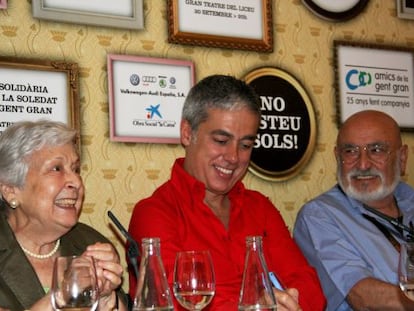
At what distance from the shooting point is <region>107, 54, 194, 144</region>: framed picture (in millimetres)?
2682

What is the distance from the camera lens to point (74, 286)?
4.88 ft

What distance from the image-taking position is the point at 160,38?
9.23 ft

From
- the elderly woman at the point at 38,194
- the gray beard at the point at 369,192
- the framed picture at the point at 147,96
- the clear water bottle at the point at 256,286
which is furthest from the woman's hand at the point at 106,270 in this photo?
the gray beard at the point at 369,192

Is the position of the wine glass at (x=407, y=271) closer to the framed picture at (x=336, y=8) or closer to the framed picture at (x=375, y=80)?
the framed picture at (x=375, y=80)

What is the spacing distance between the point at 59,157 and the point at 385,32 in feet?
6.38

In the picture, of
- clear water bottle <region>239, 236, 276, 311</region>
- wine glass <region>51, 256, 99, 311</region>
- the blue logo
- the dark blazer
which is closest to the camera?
wine glass <region>51, 256, 99, 311</region>

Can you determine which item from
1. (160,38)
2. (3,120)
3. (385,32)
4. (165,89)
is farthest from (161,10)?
(385,32)

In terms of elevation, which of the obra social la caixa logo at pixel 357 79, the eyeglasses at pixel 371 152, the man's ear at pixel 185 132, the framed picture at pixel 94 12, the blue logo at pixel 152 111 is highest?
the framed picture at pixel 94 12

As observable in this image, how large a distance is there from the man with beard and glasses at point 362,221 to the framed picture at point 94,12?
1.04 meters

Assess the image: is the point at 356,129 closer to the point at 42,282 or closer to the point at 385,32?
the point at 385,32

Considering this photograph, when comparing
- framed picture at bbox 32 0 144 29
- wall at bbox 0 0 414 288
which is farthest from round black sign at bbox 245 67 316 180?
framed picture at bbox 32 0 144 29

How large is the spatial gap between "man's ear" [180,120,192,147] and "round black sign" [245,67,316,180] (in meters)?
0.48

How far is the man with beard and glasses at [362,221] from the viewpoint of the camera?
2590 mm

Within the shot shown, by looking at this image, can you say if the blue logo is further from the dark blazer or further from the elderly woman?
the dark blazer
